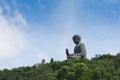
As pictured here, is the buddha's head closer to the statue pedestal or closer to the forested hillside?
the statue pedestal

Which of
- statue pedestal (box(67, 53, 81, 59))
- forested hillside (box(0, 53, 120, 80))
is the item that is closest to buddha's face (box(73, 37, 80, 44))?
statue pedestal (box(67, 53, 81, 59))

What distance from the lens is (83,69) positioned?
45.5 meters

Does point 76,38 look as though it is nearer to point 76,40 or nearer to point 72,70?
point 76,40

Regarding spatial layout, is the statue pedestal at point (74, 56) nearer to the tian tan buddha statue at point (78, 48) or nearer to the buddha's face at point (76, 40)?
the tian tan buddha statue at point (78, 48)

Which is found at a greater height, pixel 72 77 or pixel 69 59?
pixel 69 59

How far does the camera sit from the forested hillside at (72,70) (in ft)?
148

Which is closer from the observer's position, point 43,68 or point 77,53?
point 43,68

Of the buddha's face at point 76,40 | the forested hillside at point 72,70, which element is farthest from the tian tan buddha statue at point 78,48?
the forested hillside at point 72,70

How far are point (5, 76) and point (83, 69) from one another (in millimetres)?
10885

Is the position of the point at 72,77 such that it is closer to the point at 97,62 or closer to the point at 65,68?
the point at 65,68

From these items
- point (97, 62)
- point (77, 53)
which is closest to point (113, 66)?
point (97, 62)

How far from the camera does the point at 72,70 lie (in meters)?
45.7

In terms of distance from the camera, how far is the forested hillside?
148 ft

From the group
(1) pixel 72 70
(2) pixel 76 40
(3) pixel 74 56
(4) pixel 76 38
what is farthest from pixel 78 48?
(1) pixel 72 70
